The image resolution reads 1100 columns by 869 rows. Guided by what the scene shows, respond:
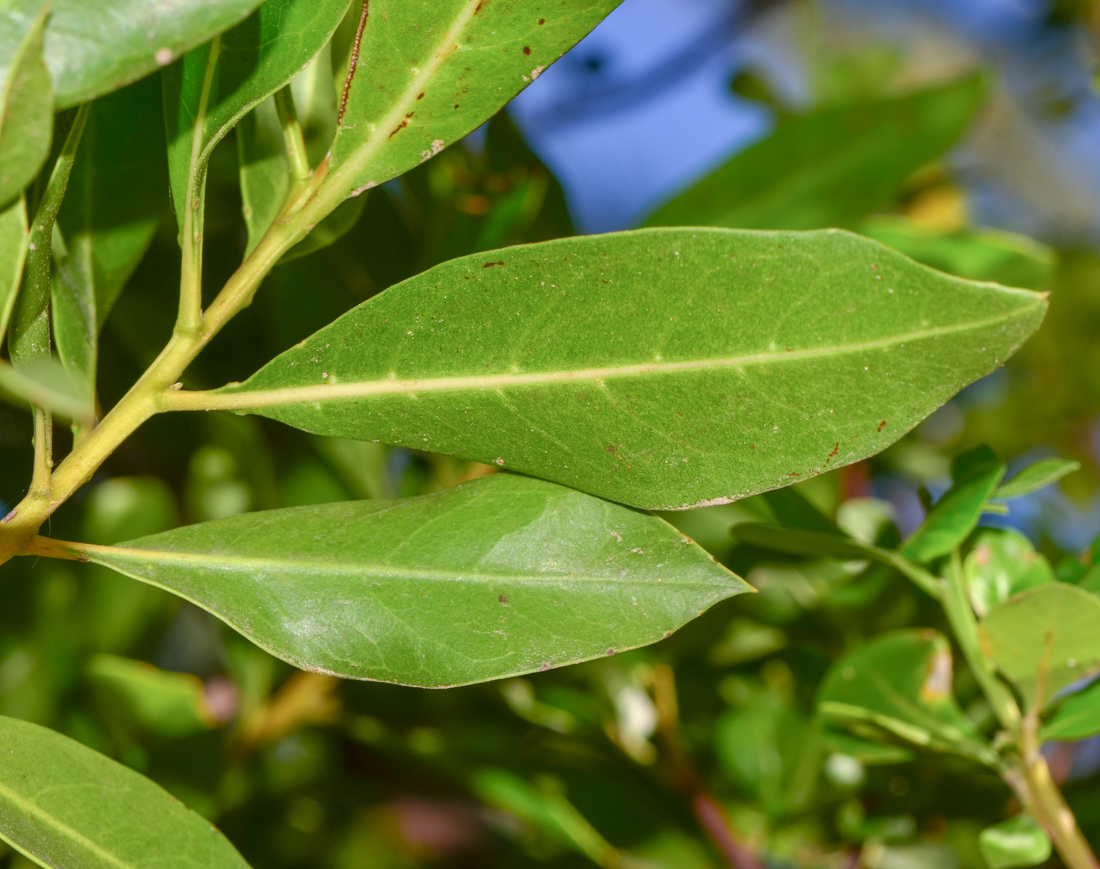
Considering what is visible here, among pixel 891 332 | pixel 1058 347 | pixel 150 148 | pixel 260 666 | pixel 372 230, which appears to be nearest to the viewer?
pixel 891 332

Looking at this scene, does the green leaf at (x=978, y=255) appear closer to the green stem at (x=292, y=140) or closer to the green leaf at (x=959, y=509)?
the green leaf at (x=959, y=509)

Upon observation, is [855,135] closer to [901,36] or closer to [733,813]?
[733,813]

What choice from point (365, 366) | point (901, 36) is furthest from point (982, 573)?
point (901, 36)

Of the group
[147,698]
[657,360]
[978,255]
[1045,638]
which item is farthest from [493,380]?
[978,255]

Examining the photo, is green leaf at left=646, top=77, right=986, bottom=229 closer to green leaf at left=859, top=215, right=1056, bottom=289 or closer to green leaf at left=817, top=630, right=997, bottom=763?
green leaf at left=859, top=215, right=1056, bottom=289

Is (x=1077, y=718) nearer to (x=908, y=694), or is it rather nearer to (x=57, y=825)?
(x=908, y=694)

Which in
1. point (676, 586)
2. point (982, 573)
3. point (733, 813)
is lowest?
point (733, 813)

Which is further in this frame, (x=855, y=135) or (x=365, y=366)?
(x=855, y=135)

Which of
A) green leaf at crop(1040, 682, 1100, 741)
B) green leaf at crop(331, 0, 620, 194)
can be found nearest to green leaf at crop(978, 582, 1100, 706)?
green leaf at crop(1040, 682, 1100, 741)
